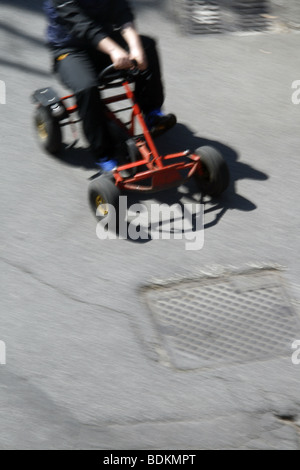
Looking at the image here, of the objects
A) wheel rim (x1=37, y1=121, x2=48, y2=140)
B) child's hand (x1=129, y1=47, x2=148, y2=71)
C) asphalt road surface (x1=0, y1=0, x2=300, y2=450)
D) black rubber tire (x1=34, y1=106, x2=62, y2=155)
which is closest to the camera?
asphalt road surface (x1=0, y1=0, x2=300, y2=450)

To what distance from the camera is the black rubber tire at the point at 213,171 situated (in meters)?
4.96

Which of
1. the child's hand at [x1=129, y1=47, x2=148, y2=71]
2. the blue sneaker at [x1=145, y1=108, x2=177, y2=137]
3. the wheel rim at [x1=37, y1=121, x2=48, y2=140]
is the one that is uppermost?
the child's hand at [x1=129, y1=47, x2=148, y2=71]

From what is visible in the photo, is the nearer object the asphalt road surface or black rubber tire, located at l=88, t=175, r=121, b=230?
the asphalt road surface

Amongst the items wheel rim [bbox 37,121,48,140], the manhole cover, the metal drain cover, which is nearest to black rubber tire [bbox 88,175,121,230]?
the metal drain cover

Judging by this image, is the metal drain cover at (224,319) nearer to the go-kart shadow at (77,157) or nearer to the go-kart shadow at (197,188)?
the go-kart shadow at (197,188)

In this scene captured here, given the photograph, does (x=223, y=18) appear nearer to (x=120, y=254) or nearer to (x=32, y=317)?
(x=120, y=254)

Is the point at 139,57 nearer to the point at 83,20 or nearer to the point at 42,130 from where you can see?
the point at 83,20

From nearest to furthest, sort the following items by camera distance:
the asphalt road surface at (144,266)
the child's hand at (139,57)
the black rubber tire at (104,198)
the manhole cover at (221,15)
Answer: the asphalt road surface at (144,266) < the black rubber tire at (104,198) < the child's hand at (139,57) < the manhole cover at (221,15)

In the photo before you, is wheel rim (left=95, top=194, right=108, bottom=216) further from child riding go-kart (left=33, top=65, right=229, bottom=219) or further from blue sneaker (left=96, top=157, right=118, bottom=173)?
blue sneaker (left=96, top=157, right=118, bottom=173)

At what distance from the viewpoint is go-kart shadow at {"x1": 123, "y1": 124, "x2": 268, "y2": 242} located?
16.8 ft

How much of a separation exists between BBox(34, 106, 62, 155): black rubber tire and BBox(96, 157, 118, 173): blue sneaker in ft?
1.39

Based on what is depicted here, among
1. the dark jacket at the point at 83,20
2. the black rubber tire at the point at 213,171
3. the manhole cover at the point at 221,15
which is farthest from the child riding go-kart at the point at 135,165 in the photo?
the manhole cover at the point at 221,15

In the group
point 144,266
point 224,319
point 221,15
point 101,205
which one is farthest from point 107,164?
point 221,15
